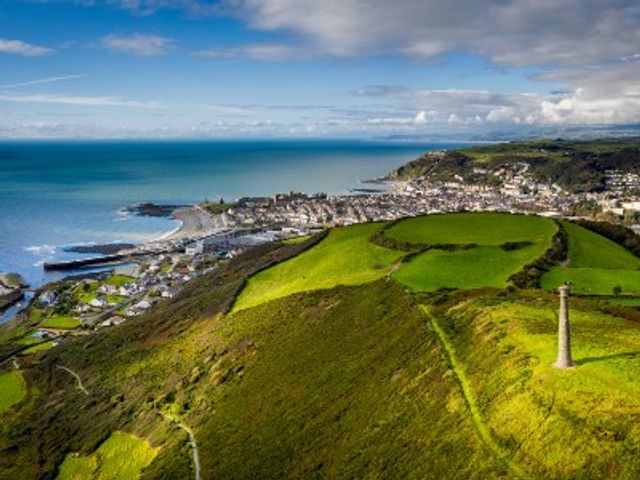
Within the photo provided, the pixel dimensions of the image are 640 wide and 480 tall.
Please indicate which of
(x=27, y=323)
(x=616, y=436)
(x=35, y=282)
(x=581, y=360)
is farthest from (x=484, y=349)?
(x=35, y=282)

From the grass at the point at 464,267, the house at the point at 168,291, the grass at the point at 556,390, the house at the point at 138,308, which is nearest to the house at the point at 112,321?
the house at the point at 138,308

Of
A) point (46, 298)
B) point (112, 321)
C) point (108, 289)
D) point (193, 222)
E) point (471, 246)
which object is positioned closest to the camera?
point (471, 246)

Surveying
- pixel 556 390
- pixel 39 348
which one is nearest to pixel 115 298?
pixel 39 348

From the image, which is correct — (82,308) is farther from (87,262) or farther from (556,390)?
(556,390)

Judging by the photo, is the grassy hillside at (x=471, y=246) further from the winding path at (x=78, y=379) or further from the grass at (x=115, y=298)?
the grass at (x=115, y=298)

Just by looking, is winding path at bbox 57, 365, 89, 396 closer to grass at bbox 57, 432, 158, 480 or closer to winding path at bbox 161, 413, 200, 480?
grass at bbox 57, 432, 158, 480
